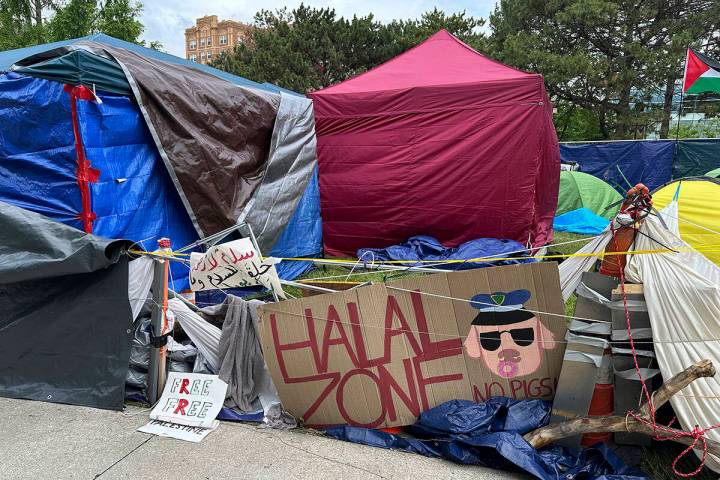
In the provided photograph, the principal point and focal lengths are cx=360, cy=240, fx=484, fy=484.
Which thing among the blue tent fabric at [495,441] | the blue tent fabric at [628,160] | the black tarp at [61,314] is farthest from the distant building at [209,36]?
the blue tent fabric at [495,441]

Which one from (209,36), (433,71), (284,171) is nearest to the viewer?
(284,171)

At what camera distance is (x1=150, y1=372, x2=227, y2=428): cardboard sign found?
10.4 ft

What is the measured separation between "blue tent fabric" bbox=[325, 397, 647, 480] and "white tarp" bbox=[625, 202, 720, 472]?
47cm

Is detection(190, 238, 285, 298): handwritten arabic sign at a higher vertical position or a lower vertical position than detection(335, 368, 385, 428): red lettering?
higher

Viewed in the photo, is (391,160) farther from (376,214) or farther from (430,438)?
(430,438)

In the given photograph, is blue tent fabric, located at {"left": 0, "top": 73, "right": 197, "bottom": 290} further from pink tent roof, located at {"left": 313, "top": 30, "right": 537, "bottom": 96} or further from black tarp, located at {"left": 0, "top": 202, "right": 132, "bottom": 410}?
pink tent roof, located at {"left": 313, "top": 30, "right": 537, "bottom": 96}

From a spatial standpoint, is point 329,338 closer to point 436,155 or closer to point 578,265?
point 578,265

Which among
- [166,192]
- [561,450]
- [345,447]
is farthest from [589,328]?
[166,192]

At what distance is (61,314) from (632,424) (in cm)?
374

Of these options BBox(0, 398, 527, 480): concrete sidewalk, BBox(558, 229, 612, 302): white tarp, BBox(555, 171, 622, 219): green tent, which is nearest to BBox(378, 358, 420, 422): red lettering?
BBox(0, 398, 527, 480): concrete sidewalk

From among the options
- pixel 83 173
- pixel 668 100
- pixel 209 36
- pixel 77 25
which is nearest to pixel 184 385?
pixel 83 173

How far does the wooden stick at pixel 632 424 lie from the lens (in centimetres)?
237

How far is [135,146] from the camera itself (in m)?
4.45

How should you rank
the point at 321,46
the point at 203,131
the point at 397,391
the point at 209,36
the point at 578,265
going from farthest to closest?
the point at 209,36
the point at 321,46
the point at 203,131
the point at 578,265
the point at 397,391
